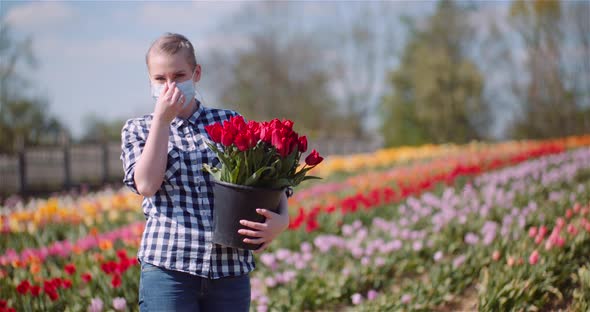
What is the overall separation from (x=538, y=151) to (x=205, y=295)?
10.0 m

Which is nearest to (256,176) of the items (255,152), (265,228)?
(255,152)

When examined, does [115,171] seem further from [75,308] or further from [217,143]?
[217,143]

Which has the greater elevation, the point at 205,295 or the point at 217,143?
the point at 217,143

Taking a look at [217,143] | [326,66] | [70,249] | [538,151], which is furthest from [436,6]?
[217,143]

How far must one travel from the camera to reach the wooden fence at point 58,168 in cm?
1122

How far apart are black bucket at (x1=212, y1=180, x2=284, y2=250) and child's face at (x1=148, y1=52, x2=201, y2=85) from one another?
362mm

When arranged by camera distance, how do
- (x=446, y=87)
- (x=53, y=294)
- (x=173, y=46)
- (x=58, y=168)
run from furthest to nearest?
1. (x=446, y=87)
2. (x=58, y=168)
3. (x=53, y=294)
4. (x=173, y=46)

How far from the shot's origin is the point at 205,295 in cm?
199

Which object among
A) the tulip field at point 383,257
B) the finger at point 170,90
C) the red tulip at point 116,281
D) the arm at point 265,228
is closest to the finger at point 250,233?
the arm at point 265,228

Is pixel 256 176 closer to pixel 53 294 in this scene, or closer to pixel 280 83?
pixel 53 294

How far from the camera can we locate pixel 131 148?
2.04 m

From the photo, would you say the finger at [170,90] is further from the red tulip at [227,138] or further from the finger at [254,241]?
the finger at [254,241]

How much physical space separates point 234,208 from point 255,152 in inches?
7.6

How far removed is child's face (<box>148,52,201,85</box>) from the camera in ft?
6.39
